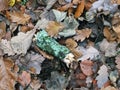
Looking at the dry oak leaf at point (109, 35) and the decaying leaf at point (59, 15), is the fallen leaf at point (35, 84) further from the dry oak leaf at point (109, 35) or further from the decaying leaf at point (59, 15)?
the dry oak leaf at point (109, 35)

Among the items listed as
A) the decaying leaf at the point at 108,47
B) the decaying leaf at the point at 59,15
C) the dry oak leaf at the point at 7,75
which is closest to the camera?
the dry oak leaf at the point at 7,75

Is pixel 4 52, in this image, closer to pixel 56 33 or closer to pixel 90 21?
pixel 56 33

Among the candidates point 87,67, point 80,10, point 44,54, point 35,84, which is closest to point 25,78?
point 35,84

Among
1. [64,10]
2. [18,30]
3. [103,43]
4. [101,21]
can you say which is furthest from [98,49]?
[18,30]

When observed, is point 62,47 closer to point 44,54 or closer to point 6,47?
point 44,54

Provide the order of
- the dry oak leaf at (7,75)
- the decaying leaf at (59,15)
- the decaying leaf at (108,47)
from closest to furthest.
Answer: the dry oak leaf at (7,75), the decaying leaf at (108,47), the decaying leaf at (59,15)

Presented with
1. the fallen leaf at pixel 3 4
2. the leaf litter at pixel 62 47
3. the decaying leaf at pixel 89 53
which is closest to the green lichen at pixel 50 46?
the leaf litter at pixel 62 47

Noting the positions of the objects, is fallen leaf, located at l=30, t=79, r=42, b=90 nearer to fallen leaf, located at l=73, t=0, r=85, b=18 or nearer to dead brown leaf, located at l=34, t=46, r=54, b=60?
dead brown leaf, located at l=34, t=46, r=54, b=60
